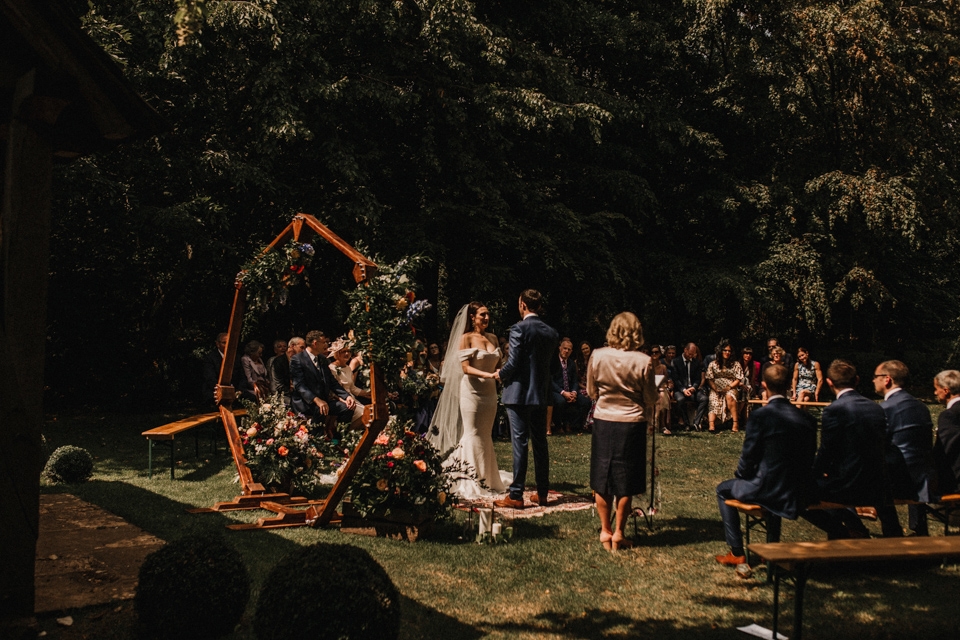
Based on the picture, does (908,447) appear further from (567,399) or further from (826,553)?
(567,399)

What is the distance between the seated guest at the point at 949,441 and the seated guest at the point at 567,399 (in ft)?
23.0

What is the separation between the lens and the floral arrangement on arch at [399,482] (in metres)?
7.71

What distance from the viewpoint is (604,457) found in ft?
24.3

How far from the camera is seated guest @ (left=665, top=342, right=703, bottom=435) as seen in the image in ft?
56.2

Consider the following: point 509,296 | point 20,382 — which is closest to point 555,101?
point 509,296

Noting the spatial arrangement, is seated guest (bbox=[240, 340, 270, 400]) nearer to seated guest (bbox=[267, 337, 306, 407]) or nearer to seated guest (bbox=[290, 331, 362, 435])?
seated guest (bbox=[267, 337, 306, 407])

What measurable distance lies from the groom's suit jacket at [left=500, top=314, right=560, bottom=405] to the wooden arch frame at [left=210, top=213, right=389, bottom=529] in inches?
63.9

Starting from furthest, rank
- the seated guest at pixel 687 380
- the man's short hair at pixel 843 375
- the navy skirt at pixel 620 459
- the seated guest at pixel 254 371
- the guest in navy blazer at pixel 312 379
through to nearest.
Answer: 1. the seated guest at pixel 687 380
2. the seated guest at pixel 254 371
3. the guest in navy blazer at pixel 312 379
4. the navy skirt at pixel 620 459
5. the man's short hair at pixel 843 375

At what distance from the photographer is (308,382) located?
11336mm

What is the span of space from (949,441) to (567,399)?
288 inches

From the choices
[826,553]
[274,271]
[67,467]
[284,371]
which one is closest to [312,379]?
[284,371]

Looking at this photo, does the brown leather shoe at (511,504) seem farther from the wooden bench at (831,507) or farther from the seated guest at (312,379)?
the seated guest at (312,379)

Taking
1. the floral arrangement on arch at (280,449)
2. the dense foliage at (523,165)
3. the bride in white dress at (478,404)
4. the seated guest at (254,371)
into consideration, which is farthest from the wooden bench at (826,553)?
the dense foliage at (523,165)

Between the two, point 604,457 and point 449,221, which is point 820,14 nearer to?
point 449,221
